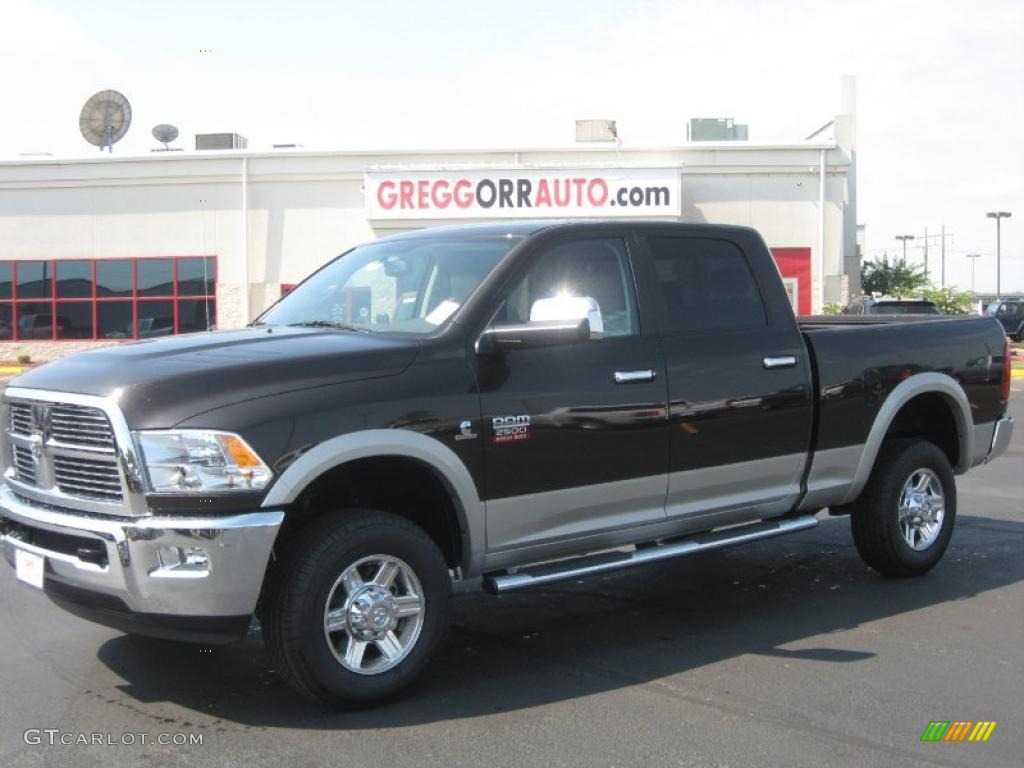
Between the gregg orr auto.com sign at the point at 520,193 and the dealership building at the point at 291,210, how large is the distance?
4cm

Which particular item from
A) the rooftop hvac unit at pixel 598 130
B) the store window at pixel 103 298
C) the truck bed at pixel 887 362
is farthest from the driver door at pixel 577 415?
the store window at pixel 103 298

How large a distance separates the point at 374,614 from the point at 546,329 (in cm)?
140

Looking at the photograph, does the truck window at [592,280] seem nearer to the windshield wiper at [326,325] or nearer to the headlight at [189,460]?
the windshield wiper at [326,325]

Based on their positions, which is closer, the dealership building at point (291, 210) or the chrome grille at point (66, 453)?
the chrome grille at point (66, 453)

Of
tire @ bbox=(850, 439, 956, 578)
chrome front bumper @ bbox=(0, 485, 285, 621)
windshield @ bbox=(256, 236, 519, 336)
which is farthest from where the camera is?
tire @ bbox=(850, 439, 956, 578)

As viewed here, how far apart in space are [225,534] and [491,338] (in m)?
1.45

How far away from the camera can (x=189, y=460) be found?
13.9 feet

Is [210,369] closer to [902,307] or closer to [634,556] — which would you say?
[634,556]

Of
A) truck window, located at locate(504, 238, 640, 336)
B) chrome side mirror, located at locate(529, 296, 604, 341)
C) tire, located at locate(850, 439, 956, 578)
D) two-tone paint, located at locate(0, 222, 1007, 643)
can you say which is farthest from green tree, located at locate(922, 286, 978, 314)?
chrome side mirror, located at locate(529, 296, 604, 341)

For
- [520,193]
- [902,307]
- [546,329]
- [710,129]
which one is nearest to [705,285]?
[546,329]

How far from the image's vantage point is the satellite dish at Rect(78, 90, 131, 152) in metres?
32.0

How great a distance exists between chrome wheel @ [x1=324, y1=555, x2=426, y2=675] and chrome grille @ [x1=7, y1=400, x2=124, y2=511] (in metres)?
0.96

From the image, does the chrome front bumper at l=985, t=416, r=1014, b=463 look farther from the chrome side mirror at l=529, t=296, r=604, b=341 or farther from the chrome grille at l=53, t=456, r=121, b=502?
the chrome grille at l=53, t=456, r=121, b=502

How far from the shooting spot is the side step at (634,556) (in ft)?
16.6
